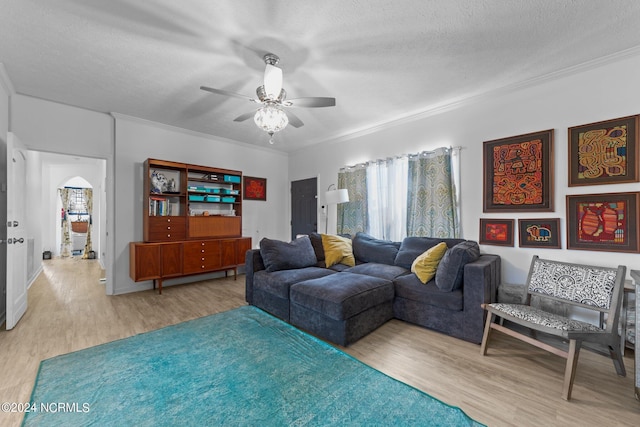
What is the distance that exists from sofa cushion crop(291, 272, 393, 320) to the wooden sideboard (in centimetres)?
231

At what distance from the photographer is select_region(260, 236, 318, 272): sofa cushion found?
10.5ft

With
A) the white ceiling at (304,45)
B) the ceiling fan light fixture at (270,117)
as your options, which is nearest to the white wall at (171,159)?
the white ceiling at (304,45)

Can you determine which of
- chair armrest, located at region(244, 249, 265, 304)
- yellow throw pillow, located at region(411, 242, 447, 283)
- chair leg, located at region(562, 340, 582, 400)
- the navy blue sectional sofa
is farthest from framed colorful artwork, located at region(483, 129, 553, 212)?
chair armrest, located at region(244, 249, 265, 304)

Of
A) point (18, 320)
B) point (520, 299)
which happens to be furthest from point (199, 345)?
point (520, 299)

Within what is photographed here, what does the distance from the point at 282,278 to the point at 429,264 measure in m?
1.61

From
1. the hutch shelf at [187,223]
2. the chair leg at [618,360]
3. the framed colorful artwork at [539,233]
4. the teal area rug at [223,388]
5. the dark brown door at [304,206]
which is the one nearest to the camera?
the teal area rug at [223,388]

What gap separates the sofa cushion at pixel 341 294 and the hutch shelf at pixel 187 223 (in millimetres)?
2336

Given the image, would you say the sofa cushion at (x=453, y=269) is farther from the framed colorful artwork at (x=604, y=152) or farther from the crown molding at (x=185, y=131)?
the crown molding at (x=185, y=131)

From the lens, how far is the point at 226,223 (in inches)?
190

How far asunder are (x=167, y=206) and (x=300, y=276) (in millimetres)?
2740

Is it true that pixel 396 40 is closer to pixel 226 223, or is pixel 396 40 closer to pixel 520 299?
pixel 520 299

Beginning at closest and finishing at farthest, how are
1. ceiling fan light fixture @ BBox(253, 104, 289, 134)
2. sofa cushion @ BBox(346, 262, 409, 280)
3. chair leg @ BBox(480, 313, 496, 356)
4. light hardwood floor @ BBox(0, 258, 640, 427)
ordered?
light hardwood floor @ BBox(0, 258, 640, 427) → chair leg @ BBox(480, 313, 496, 356) → ceiling fan light fixture @ BBox(253, 104, 289, 134) → sofa cushion @ BBox(346, 262, 409, 280)

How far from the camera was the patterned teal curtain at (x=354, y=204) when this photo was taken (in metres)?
4.56

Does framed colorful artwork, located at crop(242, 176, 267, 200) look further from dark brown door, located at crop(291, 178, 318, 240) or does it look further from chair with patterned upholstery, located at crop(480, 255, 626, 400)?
chair with patterned upholstery, located at crop(480, 255, 626, 400)
